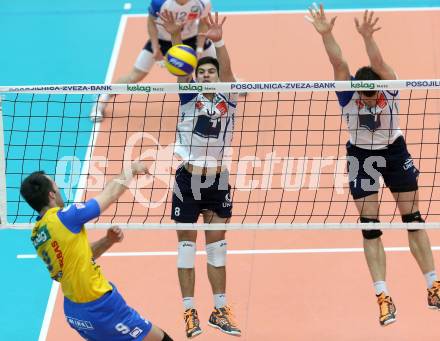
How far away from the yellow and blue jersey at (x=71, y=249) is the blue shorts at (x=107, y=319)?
8 centimetres

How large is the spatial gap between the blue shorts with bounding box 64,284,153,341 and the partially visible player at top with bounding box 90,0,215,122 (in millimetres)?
5173

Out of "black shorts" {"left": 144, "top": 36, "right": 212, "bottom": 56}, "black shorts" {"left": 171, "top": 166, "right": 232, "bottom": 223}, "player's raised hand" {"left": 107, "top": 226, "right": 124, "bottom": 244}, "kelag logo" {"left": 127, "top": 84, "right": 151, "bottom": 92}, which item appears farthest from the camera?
"black shorts" {"left": 144, "top": 36, "right": 212, "bottom": 56}

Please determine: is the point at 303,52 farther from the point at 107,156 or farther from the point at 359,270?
the point at 359,270

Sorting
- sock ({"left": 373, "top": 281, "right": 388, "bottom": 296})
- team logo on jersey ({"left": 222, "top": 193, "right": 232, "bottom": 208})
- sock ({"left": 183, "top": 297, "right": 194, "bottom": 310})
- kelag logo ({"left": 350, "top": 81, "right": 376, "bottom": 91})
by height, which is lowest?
sock ({"left": 183, "top": 297, "right": 194, "bottom": 310})

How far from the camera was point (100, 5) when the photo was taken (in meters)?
18.7

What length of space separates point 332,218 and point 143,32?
6154mm

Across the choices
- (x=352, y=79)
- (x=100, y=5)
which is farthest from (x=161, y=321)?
(x=100, y=5)

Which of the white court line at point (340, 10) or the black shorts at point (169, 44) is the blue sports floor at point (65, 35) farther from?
the black shorts at point (169, 44)

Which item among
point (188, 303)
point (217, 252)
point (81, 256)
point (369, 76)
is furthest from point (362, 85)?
point (81, 256)

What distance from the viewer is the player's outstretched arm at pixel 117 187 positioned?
→ 30.4 feet

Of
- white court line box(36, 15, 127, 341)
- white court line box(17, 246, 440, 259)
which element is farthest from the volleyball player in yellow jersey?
white court line box(17, 246, 440, 259)

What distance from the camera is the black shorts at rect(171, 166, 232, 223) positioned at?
35.7 feet

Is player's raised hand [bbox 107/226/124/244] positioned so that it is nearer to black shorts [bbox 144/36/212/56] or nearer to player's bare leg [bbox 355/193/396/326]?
player's bare leg [bbox 355/193/396/326]

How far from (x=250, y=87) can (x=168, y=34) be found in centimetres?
473
